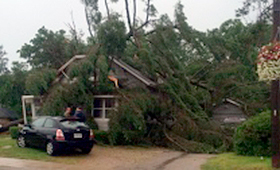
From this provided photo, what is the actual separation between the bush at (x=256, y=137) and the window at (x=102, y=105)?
26.2 feet

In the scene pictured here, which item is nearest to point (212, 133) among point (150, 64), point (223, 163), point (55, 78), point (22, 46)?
point (150, 64)

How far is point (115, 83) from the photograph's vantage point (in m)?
17.3

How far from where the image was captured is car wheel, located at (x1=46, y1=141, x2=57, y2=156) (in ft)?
41.6

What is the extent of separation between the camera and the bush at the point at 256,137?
10.8 metres

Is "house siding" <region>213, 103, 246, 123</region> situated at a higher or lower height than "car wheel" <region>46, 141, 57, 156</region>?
higher

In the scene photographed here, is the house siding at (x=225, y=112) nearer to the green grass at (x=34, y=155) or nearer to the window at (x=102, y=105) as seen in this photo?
the window at (x=102, y=105)

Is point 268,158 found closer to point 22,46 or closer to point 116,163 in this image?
point 116,163

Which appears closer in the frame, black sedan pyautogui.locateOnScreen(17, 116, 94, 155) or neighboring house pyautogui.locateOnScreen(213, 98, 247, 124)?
black sedan pyautogui.locateOnScreen(17, 116, 94, 155)

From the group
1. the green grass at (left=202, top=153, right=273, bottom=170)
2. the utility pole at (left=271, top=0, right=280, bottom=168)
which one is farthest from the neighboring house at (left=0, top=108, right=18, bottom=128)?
the utility pole at (left=271, top=0, right=280, bottom=168)

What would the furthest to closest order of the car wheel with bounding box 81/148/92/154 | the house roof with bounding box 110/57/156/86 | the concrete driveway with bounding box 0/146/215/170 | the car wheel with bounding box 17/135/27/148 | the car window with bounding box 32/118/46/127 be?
1. the house roof with bounding box 110/57/156/86
2. the car wheel with bounding box 17/135/27/148
3. the car window with bounding box 32/118/46/127
4. the car wheel with bounding box 81/148/92/154
5. the concrete driveway with bounding box 0/146/215/170

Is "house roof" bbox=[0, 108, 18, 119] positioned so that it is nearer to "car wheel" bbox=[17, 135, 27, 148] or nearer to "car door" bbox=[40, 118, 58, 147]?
"car wheel" bbox=[17, 135, 27, 148]

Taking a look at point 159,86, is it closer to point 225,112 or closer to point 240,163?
point 240,163

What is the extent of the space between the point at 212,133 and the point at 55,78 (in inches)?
321

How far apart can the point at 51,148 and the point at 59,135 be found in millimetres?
585
